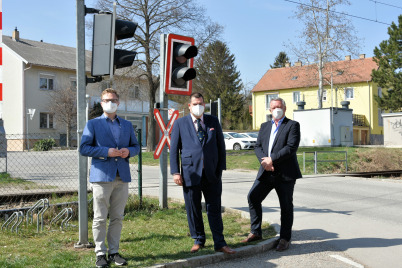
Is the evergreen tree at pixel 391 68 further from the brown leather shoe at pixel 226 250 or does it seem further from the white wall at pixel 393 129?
the brown leather shoe at pixel 226 250

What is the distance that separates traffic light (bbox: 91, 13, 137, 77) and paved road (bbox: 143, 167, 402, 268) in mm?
2883

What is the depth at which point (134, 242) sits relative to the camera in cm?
596

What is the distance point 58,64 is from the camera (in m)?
44.6

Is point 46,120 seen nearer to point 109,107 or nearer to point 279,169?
point 109,107

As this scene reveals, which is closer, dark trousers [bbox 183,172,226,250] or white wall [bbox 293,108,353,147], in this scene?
dark trousers [bbox 183,172,226,250]

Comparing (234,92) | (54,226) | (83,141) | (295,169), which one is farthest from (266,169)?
(234,92)

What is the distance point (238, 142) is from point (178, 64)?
2647cm

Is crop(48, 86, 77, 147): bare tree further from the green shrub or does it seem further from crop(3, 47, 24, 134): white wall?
the green shrub

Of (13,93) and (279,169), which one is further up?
(13,93)

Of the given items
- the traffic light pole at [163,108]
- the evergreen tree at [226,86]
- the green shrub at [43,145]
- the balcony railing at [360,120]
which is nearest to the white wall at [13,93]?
the green shrub at [43,145]

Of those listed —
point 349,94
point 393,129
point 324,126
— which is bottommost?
point 393,129

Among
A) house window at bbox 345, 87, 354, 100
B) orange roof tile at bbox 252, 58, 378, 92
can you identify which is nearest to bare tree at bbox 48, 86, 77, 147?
orange roof tile at bbox 252, 58, 378, 92

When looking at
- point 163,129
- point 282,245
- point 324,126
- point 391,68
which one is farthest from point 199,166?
point 391,68

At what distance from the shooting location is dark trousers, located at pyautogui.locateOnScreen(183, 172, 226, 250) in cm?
549
